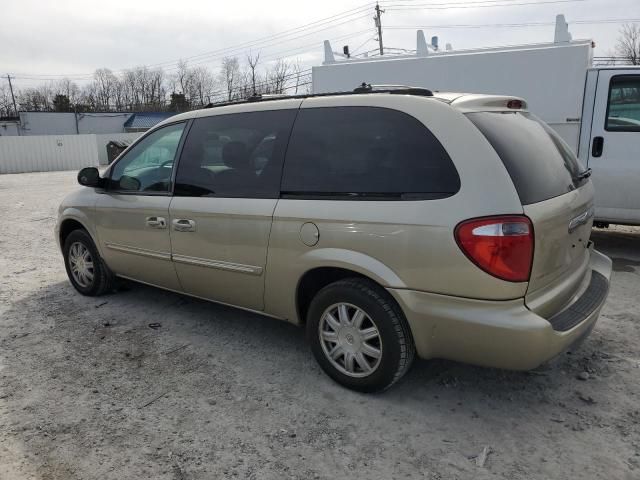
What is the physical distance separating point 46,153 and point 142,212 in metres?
24.8

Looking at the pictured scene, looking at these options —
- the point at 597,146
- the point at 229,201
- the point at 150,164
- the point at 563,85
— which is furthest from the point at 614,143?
the point at 150,164

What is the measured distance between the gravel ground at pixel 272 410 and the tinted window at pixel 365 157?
1.27 metres

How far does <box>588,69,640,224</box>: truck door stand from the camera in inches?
231

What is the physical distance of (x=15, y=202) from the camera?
12641 mm

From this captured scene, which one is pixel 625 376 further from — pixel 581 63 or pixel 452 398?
pixel 581 63

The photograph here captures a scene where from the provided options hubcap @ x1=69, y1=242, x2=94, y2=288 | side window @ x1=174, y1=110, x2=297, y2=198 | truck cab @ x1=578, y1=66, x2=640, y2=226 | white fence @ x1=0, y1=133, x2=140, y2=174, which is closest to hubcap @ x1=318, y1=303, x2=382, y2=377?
side window @ x1=174, y1=110, x2=297, y2=198

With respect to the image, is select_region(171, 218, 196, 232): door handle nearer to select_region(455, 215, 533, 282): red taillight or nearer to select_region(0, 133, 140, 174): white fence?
select_region(455, 215, 533, 282): red taillight

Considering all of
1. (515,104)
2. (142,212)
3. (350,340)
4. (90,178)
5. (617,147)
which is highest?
(515,104)

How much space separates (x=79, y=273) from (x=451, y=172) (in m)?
4.01

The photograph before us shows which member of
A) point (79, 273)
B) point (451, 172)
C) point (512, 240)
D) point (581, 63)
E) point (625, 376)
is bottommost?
point (625, 376)

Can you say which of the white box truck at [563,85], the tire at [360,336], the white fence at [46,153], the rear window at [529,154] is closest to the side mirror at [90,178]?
the tire at [360,336]

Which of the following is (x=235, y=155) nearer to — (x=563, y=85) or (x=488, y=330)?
(x=488, y=330)

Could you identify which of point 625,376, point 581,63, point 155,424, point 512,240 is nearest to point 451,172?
point 512,240

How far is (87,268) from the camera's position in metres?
5.06
